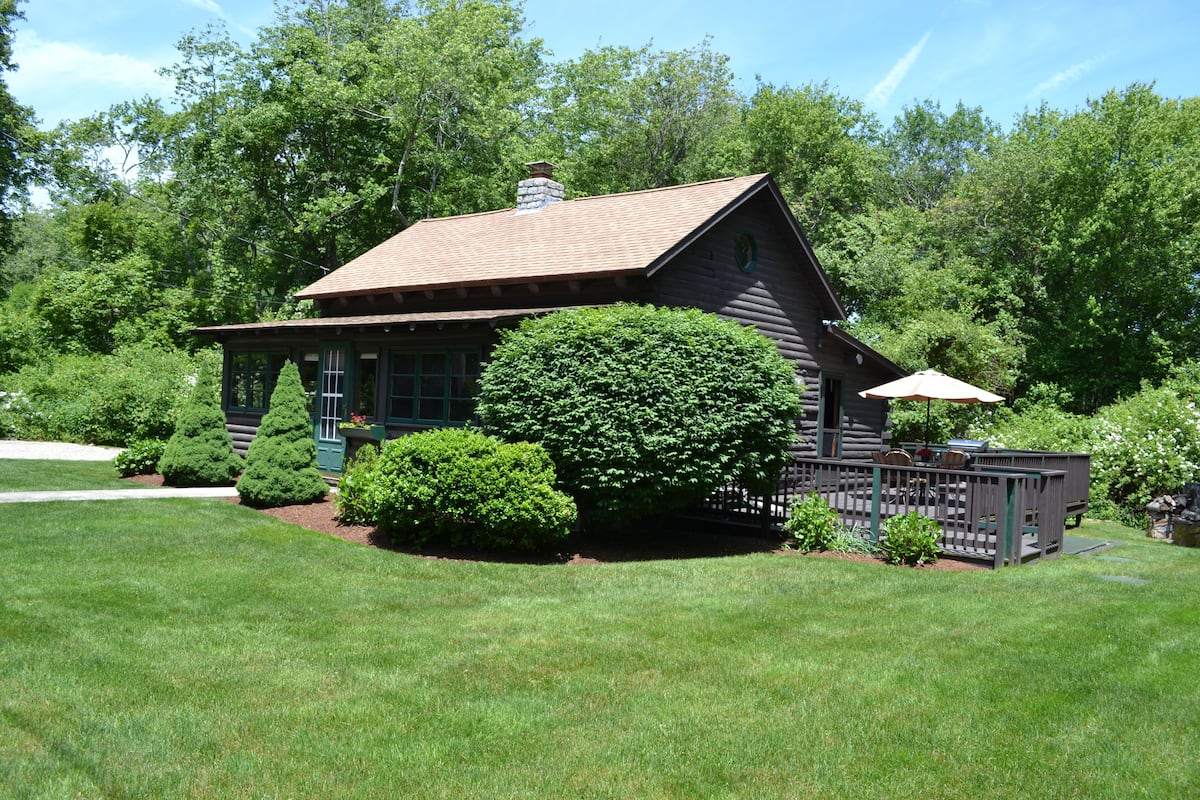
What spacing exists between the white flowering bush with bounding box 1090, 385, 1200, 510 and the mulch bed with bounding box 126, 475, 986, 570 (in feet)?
28.4

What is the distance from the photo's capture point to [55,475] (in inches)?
637

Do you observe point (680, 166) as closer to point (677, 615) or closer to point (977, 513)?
point (977, 513)

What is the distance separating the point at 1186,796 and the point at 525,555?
7.63 meters

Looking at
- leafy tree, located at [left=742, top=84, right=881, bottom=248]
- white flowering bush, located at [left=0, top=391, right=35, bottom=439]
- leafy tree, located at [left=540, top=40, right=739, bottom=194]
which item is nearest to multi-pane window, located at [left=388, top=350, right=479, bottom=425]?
white flowering bush, located at [left=0, top=391, right=35, bottom=439]

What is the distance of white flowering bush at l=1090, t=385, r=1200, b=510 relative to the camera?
56.3ft

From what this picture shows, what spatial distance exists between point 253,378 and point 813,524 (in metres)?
13.0

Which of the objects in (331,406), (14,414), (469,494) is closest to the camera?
(469,494)

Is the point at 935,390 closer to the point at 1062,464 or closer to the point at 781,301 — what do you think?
the point at 1062,464

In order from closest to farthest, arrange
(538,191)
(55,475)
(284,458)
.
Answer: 1. (284,458)
2. (55,475)
3. (538,191)

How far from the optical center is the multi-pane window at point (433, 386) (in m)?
15.3

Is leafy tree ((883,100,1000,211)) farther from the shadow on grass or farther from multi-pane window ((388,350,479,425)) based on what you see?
the shadow on grass

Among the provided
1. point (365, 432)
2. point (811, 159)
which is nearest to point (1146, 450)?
point (365, 432)

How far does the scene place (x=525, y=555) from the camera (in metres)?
10.9

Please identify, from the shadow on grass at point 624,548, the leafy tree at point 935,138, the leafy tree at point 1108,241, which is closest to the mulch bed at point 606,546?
the shadow on grass at point 624,548
